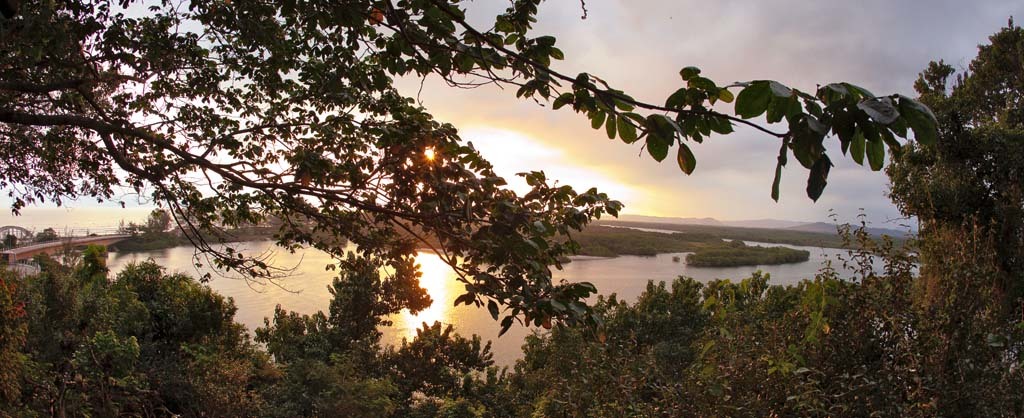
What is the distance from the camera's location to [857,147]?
73 centimetres

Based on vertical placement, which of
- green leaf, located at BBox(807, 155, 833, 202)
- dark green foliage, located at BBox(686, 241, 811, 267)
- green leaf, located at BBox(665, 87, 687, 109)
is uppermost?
green leaf, located at BBox(665, 87, 687, 109)

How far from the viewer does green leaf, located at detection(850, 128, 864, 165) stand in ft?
2.39

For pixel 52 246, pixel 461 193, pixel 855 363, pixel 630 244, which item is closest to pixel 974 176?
pixel 855 363

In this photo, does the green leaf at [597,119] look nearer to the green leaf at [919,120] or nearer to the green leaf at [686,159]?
the green leaf at [686,159]

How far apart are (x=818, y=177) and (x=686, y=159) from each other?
254mm

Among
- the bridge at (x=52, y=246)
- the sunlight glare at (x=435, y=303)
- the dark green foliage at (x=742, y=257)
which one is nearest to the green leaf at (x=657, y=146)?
the sunlight glare at (x=435, y=303)

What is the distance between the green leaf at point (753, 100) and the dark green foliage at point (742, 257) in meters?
21.1

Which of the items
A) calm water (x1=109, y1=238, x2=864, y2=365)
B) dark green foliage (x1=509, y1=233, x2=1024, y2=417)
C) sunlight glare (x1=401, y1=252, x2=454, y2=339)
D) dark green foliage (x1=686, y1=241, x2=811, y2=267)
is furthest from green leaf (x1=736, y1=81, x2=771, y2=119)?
dark green foliage (x1=686, y1=241, x2=811, y2=267)

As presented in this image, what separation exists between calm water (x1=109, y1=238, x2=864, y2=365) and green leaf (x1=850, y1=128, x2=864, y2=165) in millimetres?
9371

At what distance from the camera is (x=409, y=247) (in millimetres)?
2387

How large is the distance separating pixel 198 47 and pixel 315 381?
5393 mm

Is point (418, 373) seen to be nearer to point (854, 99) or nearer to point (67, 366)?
point (67, 366)

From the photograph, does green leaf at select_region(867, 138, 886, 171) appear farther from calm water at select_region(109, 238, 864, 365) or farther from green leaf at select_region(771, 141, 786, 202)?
calm water at select_region(109, 238, 864, 365)

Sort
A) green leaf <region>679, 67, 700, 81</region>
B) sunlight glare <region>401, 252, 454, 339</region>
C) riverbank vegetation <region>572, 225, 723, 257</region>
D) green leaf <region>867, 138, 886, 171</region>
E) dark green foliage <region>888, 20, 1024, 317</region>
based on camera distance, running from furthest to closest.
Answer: riverbank vegetation <region>572, 225, 723, 257</region>
sunlight glare <region>401, 252, 454, 339</region>
dark green foliage <region>888, 20, 1024, 317</region>
green leaf <region>679, 67, 700, 81</region>
green leaf <region>867, 138, 886, 171</region>
